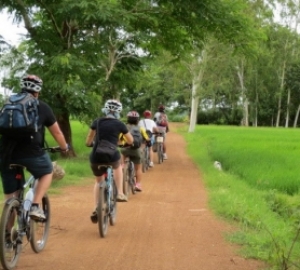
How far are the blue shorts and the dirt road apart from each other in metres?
0.87

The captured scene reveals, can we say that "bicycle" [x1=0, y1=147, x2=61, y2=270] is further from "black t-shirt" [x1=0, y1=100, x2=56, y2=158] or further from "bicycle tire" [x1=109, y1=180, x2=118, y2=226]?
"bicycle tire" [x1=109, y1=180, x2=118, y2=226]

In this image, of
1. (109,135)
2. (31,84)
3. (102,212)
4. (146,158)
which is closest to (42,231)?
(102,212)

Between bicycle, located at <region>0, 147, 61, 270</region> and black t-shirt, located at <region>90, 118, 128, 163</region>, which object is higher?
black t-shirt, located at <region>90, 118, 128, 163</region>

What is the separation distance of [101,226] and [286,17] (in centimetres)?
5207

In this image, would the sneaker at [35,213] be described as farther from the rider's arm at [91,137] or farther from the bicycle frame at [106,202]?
the rider's arm at [91,137]

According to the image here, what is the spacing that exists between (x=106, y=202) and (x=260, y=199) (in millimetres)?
4852

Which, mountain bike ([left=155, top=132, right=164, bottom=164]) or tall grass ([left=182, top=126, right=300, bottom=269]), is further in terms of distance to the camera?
mountain bike ([left=155, top=132, right=164, bottom=164])

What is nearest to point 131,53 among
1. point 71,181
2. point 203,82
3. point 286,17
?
point 71,181

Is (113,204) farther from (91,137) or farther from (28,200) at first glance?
(28,200)

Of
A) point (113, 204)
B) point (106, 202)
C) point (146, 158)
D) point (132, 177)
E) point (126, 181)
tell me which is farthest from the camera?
point (146, 158)

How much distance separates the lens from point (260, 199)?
11320mm

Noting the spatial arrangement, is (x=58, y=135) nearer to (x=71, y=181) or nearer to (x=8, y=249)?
(x=8, y=249)

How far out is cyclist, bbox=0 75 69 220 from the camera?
5680 millimetres

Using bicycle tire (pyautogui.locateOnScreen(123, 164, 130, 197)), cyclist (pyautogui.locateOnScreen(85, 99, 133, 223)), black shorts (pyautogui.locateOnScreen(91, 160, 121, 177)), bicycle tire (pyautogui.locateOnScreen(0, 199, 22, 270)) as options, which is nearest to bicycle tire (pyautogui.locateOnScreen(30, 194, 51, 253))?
bicycle tire (pyautogui.locateOnScreen(0, 199, 22, 270))
